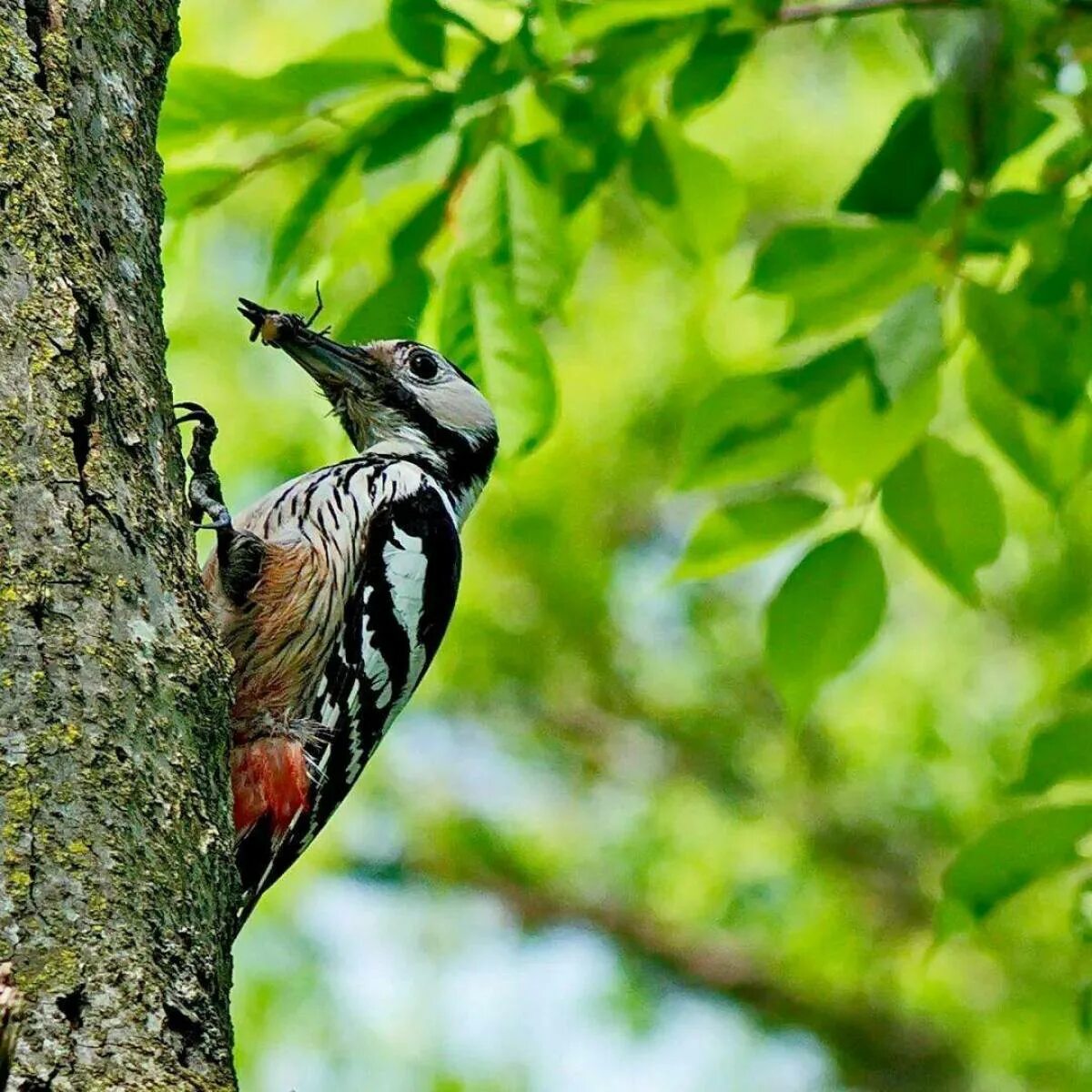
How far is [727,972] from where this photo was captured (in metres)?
10.9

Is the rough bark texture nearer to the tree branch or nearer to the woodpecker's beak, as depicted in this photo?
the woodpecker's beak

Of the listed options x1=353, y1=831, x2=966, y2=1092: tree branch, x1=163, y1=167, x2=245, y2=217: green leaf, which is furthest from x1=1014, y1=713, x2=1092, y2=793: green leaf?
x1=353, y1=831, x2=966, y2=1092: tree branch

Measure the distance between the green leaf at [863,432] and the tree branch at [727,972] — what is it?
26.6 ft

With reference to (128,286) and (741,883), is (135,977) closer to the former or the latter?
(128,286)

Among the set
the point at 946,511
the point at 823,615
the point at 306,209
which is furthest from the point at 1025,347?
the point at 306,209

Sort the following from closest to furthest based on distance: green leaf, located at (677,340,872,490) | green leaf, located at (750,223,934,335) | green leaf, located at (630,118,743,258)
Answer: green leaf, located at (750,223,934,335)
green leaf, located at (677,340,872,490)
green leaf, located at (630,118,743,258)

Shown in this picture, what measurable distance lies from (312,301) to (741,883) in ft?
24.6

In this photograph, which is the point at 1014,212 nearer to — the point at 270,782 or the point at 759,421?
the point at 759,421

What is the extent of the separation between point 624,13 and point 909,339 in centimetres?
81

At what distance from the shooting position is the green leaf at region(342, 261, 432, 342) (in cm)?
292

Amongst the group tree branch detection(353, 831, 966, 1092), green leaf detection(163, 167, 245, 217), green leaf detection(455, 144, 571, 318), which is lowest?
green leaf detection(455, 144, 571, 318)

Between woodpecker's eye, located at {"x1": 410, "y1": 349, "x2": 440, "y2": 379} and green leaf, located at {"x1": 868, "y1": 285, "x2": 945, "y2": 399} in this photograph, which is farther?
woodpecker's eye, located at {"x1": 410, "y1": 349, "x2": 440, "y2": 379}

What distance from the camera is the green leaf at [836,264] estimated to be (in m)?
2.73

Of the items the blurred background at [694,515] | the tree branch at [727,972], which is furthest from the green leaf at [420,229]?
the tree branch at [727,972]
